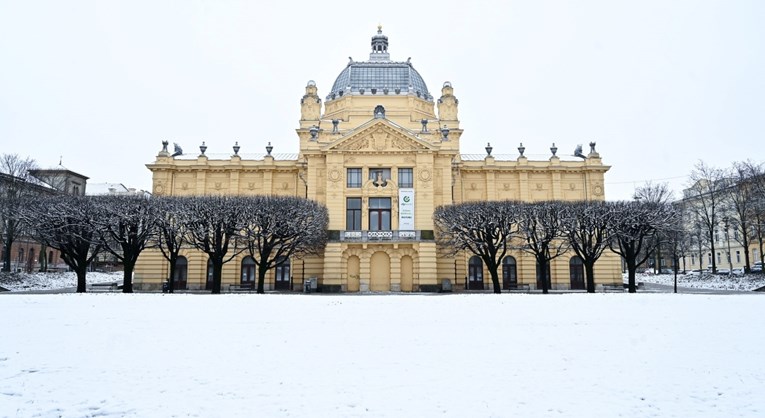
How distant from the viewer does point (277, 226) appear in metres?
40.4

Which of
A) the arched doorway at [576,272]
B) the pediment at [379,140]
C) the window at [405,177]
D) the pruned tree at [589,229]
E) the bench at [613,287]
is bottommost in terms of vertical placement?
the bench at [613,287]

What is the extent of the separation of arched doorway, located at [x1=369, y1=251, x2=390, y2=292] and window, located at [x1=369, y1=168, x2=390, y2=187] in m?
6.90

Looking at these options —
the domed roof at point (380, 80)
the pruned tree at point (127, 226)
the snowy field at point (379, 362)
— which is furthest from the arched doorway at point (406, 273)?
the snowy field at point (379, 362)

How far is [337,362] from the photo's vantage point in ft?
41.0

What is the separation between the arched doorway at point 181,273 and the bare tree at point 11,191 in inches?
623

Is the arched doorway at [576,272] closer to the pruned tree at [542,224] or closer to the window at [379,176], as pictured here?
the pruned tree at [542,224]

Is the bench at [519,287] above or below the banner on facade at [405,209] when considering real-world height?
below

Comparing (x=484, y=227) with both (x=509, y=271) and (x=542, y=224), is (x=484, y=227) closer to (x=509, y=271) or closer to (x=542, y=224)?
(x=542, y=224)

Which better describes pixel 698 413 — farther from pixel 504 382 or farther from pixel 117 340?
pixel 117 340

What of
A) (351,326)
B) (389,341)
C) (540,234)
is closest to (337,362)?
(389,341)

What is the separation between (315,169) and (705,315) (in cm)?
3793

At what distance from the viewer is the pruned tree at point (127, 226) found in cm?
3766

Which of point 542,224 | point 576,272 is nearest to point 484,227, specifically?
point 542,224

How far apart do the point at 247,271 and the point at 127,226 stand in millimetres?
17054
